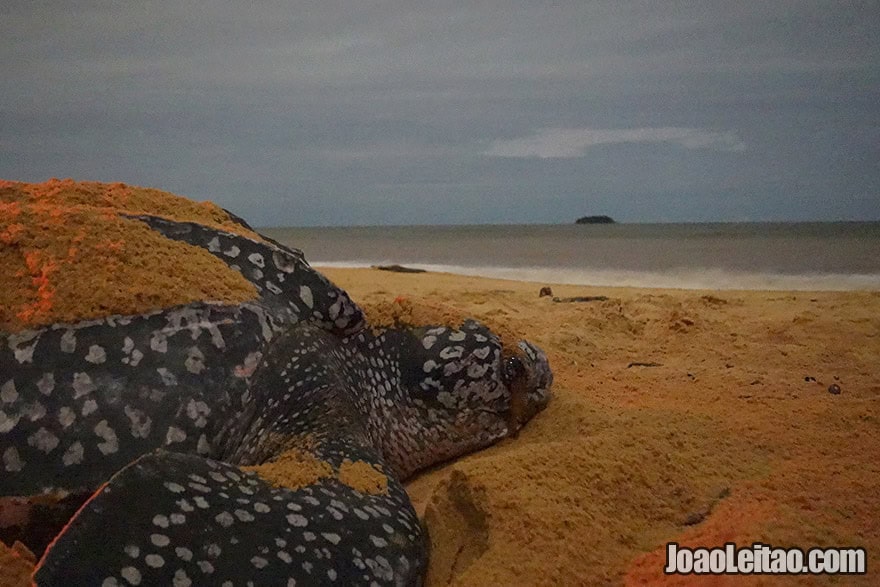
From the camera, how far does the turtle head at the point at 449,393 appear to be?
197 cm

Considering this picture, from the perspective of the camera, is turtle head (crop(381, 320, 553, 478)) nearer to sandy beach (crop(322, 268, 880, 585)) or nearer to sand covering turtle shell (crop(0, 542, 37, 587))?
sandy beach (crop(322, 268, 880, 585))

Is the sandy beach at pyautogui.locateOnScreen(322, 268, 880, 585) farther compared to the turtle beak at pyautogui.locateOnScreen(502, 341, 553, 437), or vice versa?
the turtle beak at pyautogui.locateOnScreen(502, 341, 553, 437)

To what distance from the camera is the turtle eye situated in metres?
2.07

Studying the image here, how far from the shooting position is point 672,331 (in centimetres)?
347

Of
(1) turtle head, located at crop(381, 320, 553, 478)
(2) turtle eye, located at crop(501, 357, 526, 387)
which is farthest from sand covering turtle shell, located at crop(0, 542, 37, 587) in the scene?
(2) turtle eye, located at crop(501, 357, 526, 387)

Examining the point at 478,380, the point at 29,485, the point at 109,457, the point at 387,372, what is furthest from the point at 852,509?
the point at 29,485

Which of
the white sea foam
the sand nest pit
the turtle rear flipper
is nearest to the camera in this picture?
the turtle rear flipper

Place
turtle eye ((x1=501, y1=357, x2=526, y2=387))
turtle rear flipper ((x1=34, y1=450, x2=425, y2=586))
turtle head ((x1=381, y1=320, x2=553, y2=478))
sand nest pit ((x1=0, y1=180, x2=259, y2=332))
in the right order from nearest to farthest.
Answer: turtle rear flipper ((x1=34, y1=450, x2=425, y2=586))
sand nest pit ((x1=0, y1=180, x2=259, y2=332))
turtle head ((x1=381, y1=320, x2=553, y2=478))
turtle eye ((x1=501, y1=357, x2=526, y2=387))

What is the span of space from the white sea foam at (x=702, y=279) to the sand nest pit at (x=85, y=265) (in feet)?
23.1

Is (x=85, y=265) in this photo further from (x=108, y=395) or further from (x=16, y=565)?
(x=16, y=565)

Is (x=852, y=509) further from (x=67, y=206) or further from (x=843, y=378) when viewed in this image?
(x=67, y=206)

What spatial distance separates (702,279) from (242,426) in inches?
339

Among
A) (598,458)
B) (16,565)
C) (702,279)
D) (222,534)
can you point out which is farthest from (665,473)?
(702,279)

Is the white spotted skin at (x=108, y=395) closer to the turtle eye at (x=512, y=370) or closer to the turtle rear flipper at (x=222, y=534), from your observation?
the turtle rear flipper at (x=222, y=534)
